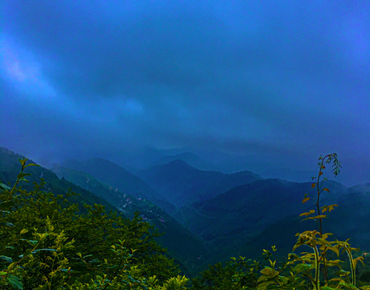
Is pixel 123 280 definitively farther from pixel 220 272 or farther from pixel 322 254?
pixel 220 272

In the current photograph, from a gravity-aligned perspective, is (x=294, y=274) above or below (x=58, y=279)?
above

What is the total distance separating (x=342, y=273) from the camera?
3521mm

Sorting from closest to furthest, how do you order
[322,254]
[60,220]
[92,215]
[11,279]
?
[11,279] → [322,254] → [60,220] → [92,215]

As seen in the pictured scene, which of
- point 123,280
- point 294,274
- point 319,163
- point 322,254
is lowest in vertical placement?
point 123,280

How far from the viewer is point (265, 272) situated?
11.0 ft

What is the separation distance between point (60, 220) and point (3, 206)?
7.38 meters

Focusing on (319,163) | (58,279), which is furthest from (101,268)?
(319,163)

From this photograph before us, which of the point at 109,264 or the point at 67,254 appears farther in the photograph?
the point at 109,264

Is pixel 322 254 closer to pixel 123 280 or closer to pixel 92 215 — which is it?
pixel 123 280

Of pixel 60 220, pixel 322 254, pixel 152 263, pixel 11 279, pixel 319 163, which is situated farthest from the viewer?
pixel 152 263

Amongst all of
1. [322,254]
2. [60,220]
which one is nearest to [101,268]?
[322,254]

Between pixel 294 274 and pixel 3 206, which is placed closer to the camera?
pixel 3 206

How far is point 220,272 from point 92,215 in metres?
7.78

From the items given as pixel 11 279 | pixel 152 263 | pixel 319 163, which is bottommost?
pixel 152 263
